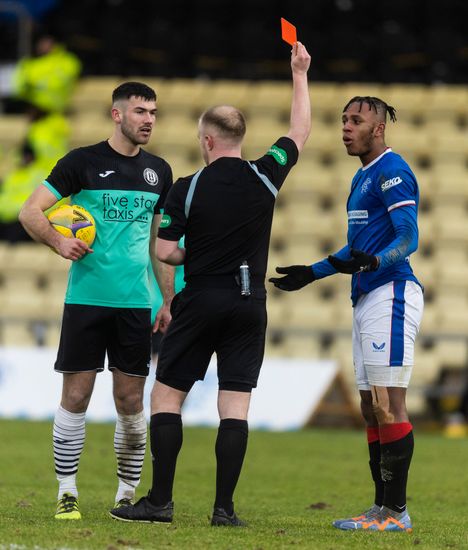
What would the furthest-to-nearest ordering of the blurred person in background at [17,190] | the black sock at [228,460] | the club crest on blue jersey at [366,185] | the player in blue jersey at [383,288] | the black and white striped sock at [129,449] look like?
1. the blurred person in background at [17,190]
2. the black and white striped sock at [129,449]
3. the club crest on blue jersey at [366,185]
4. the player in blue jersey at [383,288]
5. the black sock at [228,460]

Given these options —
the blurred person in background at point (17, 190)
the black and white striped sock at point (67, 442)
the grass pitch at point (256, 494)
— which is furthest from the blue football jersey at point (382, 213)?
the blurred person in background at point (17, 190)

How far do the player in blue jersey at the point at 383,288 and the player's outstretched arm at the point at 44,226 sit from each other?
1058mm

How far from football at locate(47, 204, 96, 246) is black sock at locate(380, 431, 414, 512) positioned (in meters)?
1.88

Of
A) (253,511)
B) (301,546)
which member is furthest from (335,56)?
(301,546)

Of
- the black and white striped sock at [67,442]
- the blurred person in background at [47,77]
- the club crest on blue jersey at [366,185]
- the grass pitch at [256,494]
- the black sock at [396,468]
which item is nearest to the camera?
the grass pitch at [256,494]

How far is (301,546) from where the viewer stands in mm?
5539

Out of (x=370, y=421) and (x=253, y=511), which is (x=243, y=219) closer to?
(x=370, y=421)

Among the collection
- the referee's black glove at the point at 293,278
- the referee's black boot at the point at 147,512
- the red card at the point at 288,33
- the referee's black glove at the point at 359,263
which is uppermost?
the red card at the point at 288,33

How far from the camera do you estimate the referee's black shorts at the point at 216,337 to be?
242 inches

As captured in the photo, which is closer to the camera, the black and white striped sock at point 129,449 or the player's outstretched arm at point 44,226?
the player's outstretched arm at point 44,226

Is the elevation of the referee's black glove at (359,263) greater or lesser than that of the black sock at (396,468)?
greater

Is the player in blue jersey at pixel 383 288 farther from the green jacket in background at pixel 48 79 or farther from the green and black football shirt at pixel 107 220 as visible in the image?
the green jacket in background at pixel 48 79

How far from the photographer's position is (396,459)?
638 centimetres

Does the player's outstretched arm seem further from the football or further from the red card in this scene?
the red card
